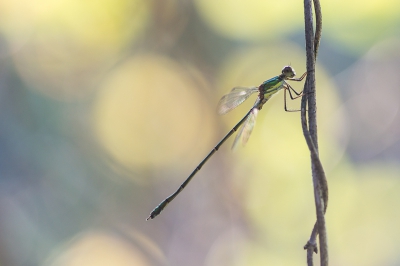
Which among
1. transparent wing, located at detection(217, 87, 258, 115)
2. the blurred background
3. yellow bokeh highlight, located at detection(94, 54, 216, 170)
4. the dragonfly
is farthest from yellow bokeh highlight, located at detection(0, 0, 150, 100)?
the dragonfly

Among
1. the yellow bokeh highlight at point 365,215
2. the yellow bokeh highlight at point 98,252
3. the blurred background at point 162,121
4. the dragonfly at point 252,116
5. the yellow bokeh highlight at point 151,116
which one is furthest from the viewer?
the yellow bokeh highlight at point 151,116

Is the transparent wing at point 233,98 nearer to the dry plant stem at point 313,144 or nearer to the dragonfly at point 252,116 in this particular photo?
the dragonfly at point 252,116

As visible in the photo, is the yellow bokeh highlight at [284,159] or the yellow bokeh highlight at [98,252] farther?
the yellow bokeh highlight at [98,252]

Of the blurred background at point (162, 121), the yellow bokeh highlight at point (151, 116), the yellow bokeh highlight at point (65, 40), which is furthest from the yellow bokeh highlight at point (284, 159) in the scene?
the yellow bokeh highlight at point (65, 40)

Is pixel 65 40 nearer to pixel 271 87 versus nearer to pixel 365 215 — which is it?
pixel 271 87

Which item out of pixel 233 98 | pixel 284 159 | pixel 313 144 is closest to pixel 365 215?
pixel 284 159

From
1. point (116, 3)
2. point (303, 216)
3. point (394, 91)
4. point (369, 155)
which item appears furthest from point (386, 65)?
point (116, 3)

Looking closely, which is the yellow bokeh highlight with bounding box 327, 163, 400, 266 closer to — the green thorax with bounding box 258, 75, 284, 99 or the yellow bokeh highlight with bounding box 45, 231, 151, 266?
the green thorax with bounding box 258, 75, 284, 99
